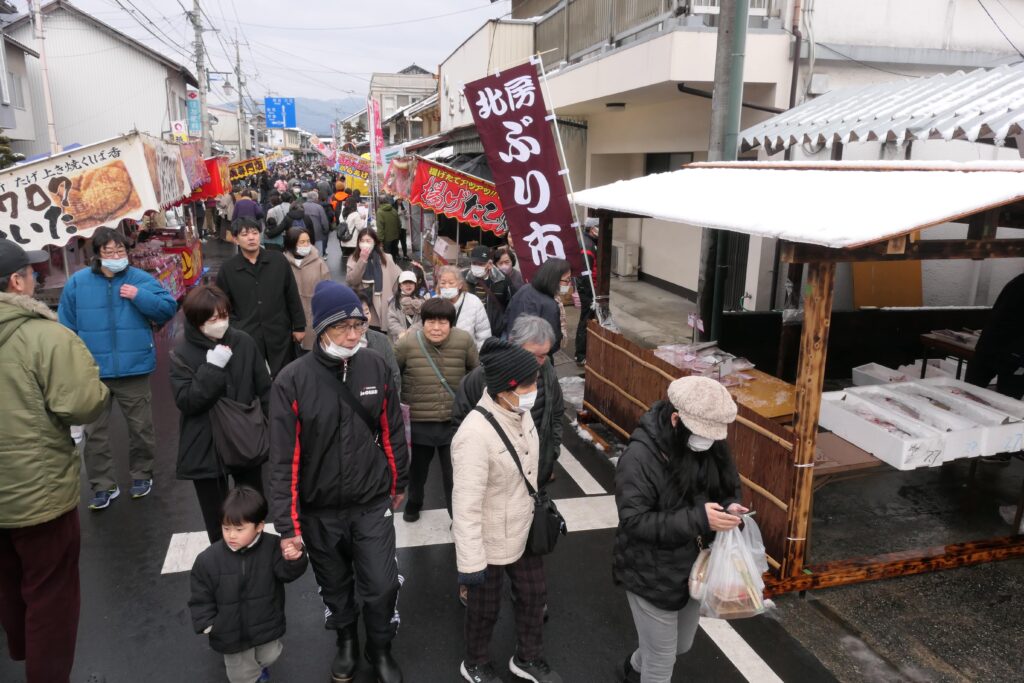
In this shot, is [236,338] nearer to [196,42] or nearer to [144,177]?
[144,177]

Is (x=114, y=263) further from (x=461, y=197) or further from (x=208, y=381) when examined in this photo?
(x=461, y=197)

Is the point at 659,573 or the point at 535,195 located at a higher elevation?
the point at 535,195

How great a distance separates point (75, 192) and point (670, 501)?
6505mm

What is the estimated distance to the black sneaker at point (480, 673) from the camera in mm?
3389

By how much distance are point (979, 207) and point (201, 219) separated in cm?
2831

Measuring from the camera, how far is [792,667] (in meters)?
3.70

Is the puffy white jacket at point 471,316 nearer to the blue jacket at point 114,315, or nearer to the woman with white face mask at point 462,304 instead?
the woman with white face mask at point 462,304

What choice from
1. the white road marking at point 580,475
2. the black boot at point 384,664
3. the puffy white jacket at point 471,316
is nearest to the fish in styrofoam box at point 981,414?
the white road marking at point 580,475

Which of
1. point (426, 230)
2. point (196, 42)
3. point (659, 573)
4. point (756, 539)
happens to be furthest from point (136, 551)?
point (196, 42)

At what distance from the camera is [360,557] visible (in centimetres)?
338

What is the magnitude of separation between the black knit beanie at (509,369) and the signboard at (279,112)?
46064mm

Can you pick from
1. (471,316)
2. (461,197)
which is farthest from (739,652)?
(461,197)

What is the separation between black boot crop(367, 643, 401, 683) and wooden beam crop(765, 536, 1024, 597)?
235cm

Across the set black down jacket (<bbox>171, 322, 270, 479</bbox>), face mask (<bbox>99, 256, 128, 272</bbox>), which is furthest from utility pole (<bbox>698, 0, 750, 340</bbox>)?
face mask (<bbox>99, 256, 128, 272</bbox>)
